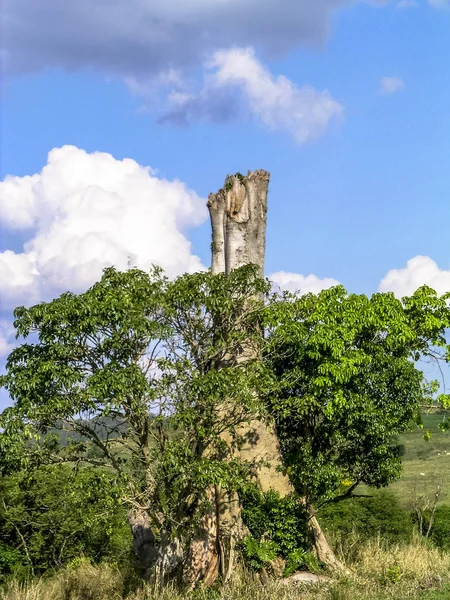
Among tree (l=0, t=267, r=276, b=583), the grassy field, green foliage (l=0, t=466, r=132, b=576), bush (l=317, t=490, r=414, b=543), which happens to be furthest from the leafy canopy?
the grassy field

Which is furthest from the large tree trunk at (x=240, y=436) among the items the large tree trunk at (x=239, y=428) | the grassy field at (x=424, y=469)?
the grassy field at (x=424, y=469)

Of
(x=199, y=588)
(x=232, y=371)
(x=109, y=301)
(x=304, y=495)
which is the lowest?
(x=199, y=588)

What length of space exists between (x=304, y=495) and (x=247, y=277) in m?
5.85

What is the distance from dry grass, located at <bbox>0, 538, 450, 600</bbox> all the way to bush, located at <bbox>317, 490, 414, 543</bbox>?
8563 millimetres

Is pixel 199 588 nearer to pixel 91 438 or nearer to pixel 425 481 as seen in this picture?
pixel 91 438

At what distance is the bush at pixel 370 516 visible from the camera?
102 ft

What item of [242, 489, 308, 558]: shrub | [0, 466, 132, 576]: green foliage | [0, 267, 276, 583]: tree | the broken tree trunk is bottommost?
[0, 466, 132, 576]: green foliage

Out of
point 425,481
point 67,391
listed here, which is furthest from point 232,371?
point 425,481

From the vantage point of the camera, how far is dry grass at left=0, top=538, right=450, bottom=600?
17203mm

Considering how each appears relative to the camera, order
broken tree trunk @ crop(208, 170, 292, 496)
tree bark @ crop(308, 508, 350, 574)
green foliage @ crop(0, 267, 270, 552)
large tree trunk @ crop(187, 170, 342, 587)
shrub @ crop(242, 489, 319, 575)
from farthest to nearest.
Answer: broken tree trunk @ crop(208, 170, 292, 496) → tree bark @ crop(308, 508, 350, 574) → shrub @ crop(242, 489, 319, 575) → large tree trunk @ crop(187, 170, 342, 587) → green foliage @ crop(0, 267, 270, 552)

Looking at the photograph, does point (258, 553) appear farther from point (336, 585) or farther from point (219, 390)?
point (219, 390)

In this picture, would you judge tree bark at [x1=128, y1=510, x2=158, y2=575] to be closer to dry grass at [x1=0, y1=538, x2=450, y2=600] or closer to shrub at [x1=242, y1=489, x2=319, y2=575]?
dry grass at [x1=0, y1=538, x2=450, y2=600]

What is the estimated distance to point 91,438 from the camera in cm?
1709

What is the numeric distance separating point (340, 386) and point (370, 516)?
1427cm
